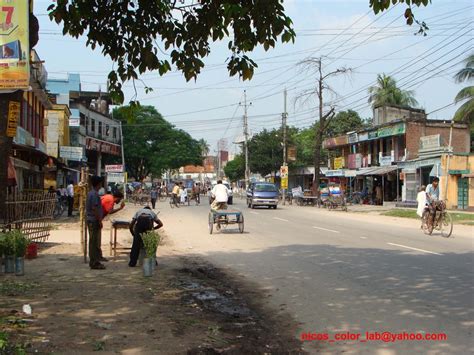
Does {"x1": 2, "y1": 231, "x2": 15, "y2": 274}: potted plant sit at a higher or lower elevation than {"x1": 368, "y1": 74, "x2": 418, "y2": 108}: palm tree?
lower

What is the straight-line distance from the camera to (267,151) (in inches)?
2763

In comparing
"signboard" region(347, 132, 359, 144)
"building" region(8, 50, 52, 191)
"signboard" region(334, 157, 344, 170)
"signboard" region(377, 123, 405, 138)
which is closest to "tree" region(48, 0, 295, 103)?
"building" region(8, 50, 52, 191)

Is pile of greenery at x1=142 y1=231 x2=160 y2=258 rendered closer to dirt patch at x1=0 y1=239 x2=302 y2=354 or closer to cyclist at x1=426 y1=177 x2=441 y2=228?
dirt patch at x1=0 y1=239 x2=302 y2=354

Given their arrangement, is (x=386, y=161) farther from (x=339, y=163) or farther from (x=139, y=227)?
(x=139, y=227)

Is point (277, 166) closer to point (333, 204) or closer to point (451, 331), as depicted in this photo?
point (333, 204)

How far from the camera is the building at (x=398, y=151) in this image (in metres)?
35.9

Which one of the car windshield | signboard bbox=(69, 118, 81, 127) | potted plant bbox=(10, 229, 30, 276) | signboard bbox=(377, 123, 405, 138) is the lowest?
potted plant bbox=(10, 229, 30, 276)

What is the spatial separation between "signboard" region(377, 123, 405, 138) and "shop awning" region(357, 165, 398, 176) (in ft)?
8.33

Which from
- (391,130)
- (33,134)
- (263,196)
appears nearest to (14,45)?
(33,134)

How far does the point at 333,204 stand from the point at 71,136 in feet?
81.6

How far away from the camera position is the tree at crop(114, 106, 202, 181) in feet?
225

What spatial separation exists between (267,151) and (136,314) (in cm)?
6414

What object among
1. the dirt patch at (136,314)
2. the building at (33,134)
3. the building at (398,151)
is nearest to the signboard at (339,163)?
the building at (398,151)

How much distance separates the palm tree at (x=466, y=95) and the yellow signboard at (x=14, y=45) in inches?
1233
